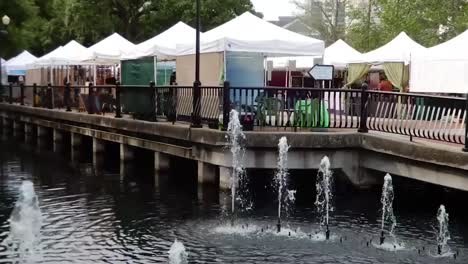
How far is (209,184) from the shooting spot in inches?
580

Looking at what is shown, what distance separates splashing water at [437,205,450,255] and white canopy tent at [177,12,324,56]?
5694mm

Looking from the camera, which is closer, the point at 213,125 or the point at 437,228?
the point at 437,228

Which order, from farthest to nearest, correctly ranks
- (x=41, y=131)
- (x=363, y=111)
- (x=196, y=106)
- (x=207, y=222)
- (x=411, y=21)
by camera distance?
(x=411, y=21)
(x=41, y=131)
(x=196, y=106)
(x=363, y=111)
(x=207, y=222)

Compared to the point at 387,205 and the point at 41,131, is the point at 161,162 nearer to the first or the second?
the point at 387,205

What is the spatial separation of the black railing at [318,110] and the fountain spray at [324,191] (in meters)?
1.07

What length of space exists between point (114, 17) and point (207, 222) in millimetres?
29015

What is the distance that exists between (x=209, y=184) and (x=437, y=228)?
5474 millimetres

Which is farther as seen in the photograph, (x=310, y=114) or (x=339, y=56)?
(x=339, y=56)

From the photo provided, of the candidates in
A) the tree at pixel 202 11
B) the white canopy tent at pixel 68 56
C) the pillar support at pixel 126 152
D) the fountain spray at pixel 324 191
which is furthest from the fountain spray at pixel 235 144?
the tree at pixel 202 11

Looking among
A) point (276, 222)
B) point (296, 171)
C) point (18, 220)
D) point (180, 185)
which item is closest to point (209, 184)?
point (180, 185)

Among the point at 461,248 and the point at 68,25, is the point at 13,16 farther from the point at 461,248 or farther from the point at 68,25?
the point at 461,248

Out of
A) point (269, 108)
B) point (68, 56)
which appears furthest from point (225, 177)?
point (68, 56)

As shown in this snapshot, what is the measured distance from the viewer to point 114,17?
38.4 m

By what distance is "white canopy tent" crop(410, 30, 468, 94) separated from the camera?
15.9 meters
